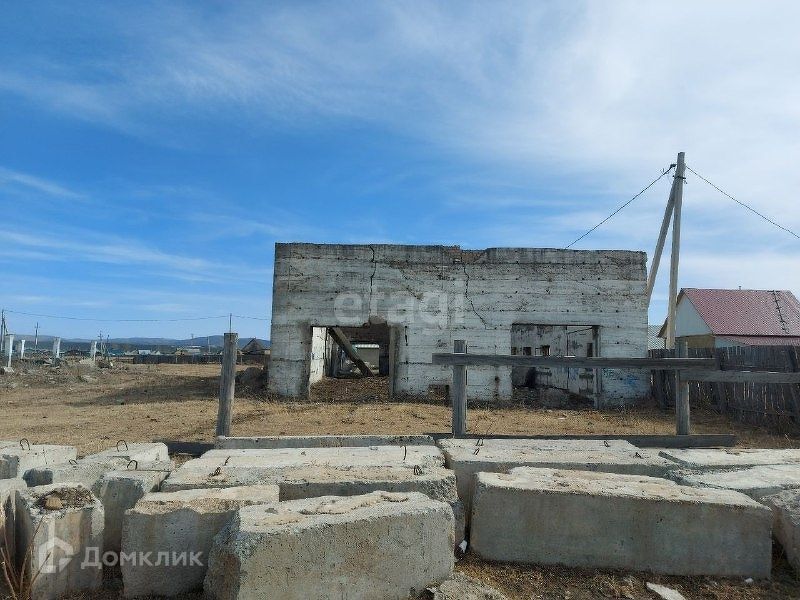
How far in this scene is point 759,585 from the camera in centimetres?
372

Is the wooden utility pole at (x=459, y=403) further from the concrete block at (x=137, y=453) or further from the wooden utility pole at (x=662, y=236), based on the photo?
the wooden utility pole at (x=662, y=236)

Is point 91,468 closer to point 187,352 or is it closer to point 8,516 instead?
point 8,516

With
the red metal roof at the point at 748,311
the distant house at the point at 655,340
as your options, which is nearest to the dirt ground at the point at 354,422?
the red metal roof at the point at 748,311

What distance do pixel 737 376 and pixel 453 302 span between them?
28.9 ft

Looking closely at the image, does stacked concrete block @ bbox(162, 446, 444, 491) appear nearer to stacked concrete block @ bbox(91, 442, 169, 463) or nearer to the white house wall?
stacked concrete block @ bbox(91, 442, 169, 463)

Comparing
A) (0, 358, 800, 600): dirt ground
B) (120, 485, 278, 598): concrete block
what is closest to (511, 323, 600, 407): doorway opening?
(0, 358, 800, 600): dirt ground

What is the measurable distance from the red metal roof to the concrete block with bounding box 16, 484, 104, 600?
26.8m

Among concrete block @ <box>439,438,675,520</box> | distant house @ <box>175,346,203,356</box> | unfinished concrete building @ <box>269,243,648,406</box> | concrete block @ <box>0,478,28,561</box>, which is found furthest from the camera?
distant house @ <box>175,346,203,356</box>

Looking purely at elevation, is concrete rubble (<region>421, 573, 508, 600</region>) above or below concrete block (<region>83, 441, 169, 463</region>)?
below

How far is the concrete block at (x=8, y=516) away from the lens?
12.9 ft

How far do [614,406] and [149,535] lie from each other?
45.3ft

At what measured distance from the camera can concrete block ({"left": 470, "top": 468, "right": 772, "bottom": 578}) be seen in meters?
3.83

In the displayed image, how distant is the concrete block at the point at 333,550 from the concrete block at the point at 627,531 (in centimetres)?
59

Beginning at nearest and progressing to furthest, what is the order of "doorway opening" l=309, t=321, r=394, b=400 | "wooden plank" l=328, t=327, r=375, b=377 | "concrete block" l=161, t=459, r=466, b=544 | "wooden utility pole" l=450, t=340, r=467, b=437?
"concrete block" l=161, t=459, r=466, b=544
"wooden utility pole" l=450, t=340, r=467, b=437
"doorway opening" l=309, t=321, r=394, b=400
"wooden plank" l=328, t=327, r=375, b=377
